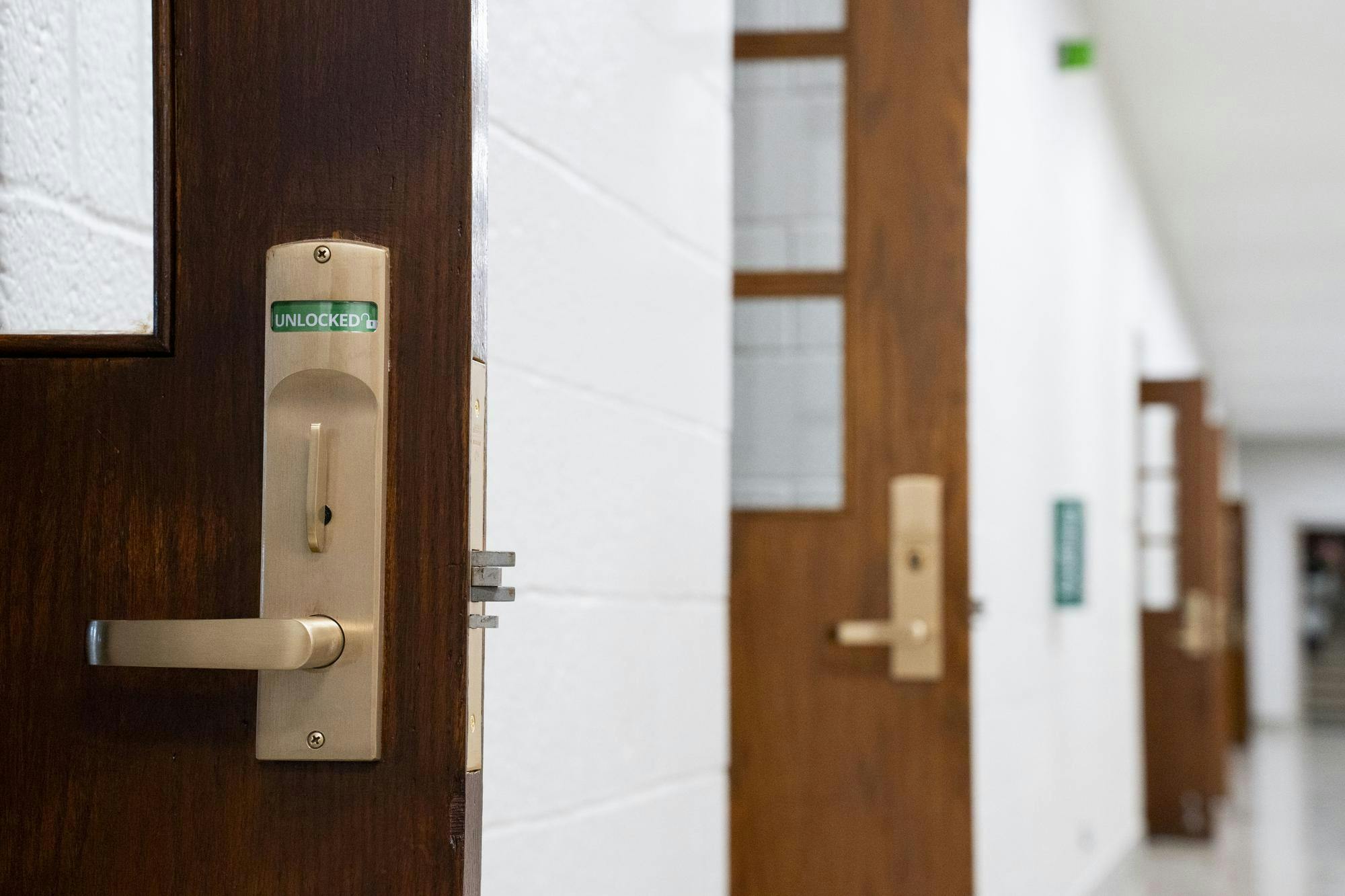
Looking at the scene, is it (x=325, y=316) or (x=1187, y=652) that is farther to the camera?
(x=1187, y=652)

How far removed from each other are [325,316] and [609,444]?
2.74 feet

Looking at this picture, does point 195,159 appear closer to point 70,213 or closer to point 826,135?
point 70,213

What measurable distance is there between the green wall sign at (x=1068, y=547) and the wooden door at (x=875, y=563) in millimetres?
2732

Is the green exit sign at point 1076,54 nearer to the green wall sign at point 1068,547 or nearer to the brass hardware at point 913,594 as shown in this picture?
the green wall sign at point 1068,547

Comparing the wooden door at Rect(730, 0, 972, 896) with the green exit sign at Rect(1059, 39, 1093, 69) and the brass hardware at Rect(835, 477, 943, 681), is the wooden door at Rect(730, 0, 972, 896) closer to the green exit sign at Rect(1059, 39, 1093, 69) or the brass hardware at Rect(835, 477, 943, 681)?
the brass hardware at Rect(835, 477, 943, 681)

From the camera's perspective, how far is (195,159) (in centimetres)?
84

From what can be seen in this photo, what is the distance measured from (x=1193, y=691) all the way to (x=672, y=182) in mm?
6460

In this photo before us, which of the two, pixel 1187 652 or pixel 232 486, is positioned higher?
pixel 232 486

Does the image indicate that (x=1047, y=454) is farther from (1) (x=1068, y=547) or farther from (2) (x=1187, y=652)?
(2) (x=1187, y=652)

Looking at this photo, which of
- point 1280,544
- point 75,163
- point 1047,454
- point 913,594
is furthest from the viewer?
point 1280,544

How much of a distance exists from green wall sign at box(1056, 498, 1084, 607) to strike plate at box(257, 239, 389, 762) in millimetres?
4359

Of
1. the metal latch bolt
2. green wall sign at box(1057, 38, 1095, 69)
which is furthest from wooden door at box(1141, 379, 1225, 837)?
the metal latch bolt

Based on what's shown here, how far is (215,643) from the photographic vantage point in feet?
2.53

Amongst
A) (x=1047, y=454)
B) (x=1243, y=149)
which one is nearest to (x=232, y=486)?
(x=1047, y=454)
